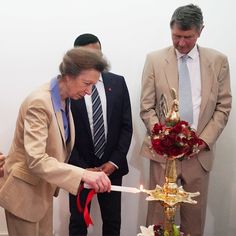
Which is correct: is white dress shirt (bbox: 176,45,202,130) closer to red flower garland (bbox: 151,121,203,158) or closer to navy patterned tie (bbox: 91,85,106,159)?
navy patterned tie (bbox: 91,85,106,159)

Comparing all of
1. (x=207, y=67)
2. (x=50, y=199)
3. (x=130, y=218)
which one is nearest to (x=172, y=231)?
(x=50, y=199)

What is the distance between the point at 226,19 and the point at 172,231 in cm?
195

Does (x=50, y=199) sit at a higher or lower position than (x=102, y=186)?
lower

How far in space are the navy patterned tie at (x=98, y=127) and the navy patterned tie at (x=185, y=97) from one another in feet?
1.67

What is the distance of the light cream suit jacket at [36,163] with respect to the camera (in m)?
1.66

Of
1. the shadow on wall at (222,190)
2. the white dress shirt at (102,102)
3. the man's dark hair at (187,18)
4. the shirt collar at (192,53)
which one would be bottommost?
the shadow on wall at (222,190)

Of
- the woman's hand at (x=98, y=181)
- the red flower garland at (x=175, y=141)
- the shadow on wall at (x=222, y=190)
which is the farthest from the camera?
the shadow on wall at (x=222, y=190)

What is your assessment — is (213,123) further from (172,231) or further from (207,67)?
(172,231)

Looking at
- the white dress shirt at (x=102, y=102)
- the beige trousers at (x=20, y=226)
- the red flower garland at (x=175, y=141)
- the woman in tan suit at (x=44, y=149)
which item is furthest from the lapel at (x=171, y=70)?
the beige trousers at (x=20, y=226)

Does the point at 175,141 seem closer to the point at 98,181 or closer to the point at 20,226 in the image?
the point at 98,181

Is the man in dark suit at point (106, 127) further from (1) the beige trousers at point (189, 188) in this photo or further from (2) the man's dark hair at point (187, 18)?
(2) the man's dark hair at point (187, 18)

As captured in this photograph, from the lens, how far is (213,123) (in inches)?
96.0

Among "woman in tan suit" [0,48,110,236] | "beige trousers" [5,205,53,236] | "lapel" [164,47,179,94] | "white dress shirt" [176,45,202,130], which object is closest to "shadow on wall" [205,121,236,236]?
"white dress shirt" [176,45,202,130]

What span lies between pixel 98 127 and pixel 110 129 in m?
0.08
